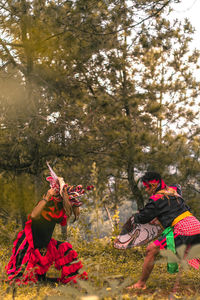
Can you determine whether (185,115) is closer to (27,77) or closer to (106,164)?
(106,164)

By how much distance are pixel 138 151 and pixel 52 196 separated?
16.5 ft

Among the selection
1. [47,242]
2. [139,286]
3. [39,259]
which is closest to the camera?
[139,286]

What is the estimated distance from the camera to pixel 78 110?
831 centimetres

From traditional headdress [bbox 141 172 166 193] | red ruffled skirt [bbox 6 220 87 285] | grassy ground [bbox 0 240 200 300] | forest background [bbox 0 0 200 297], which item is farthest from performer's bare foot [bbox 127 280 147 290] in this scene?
forest background [bbox 0 0 200 297]

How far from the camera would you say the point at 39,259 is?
396 cm

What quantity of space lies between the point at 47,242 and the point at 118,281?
6.94ft

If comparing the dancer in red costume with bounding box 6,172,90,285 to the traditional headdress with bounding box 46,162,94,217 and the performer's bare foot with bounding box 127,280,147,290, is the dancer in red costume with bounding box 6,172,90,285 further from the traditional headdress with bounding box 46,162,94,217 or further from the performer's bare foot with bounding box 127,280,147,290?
the performer's bare foot with bounding box 127,280,147,290

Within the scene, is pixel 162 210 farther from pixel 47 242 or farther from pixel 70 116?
A: pixel 70 116

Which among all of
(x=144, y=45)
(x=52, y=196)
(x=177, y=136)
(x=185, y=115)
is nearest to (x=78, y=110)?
(x=144, y=45)

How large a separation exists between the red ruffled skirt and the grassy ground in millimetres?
146

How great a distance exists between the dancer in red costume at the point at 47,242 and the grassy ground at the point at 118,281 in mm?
184

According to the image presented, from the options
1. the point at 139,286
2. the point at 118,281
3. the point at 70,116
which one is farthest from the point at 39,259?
the point at 70,116

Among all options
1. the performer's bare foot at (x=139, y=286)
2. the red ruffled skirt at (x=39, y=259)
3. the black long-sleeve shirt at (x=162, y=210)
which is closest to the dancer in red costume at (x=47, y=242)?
the red ruffled skirt at (x=39, y=259)

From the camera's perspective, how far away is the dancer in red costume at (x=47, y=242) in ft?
12.9
